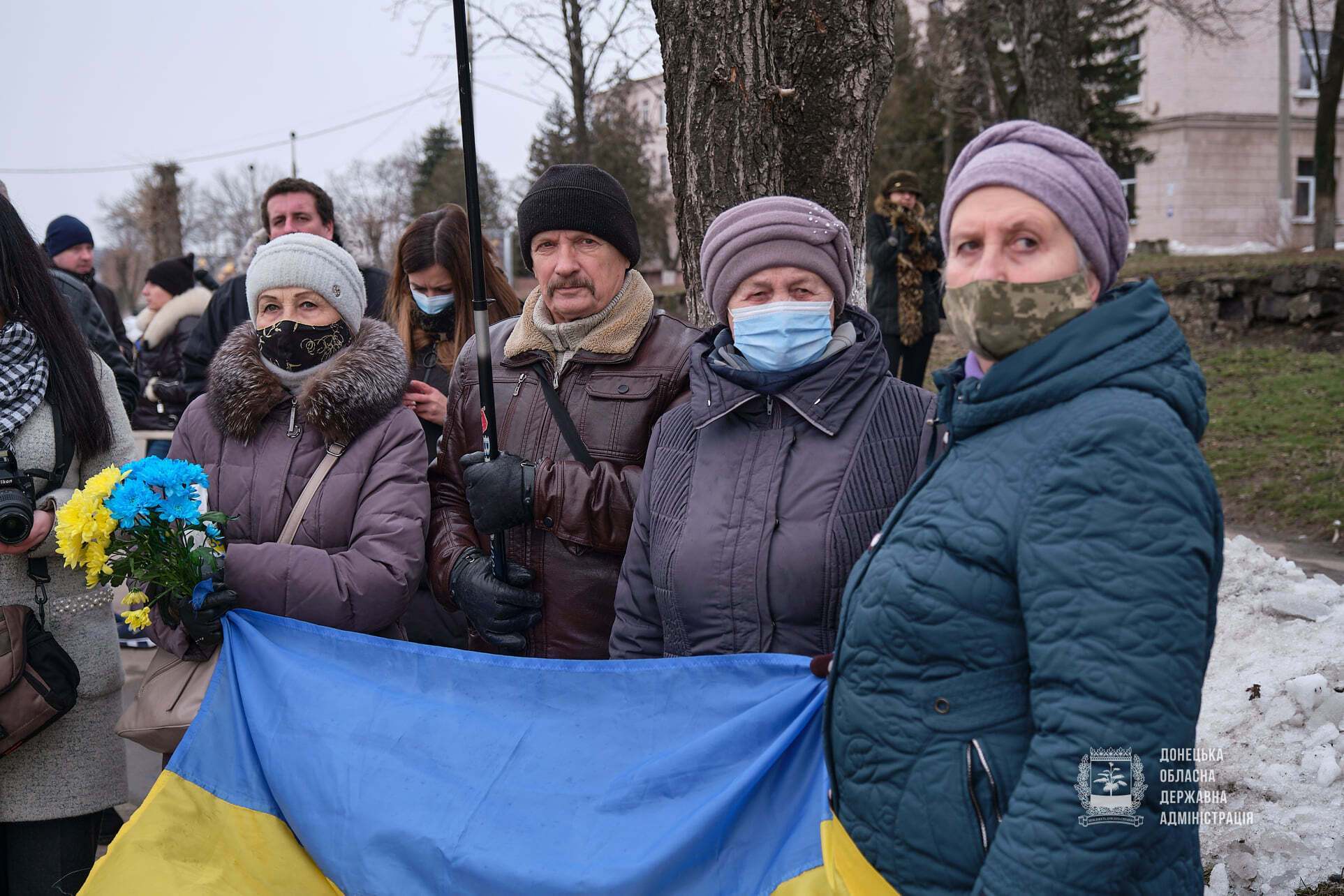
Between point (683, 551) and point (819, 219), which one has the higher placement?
point (819, 219)

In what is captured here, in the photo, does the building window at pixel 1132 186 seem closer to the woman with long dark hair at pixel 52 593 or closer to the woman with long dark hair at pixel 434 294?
the woman with long dark hair at pixel 434 294

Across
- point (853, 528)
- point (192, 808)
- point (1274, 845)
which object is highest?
point (853, 528)

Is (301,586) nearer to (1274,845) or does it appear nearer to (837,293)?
(837,293)

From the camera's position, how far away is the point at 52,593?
3.26 meters

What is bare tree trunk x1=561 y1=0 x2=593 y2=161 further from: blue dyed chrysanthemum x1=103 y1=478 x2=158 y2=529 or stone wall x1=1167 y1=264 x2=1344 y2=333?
blue dyed chrysanthemum x1=103 y1=478 x2=158 y2=529

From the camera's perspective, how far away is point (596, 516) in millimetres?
2963

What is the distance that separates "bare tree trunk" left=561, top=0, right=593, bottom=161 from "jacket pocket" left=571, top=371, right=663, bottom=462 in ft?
45.2

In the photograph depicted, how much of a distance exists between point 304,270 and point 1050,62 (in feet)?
30.3

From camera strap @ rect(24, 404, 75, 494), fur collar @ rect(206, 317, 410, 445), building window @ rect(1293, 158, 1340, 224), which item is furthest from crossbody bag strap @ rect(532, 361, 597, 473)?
building window @ rect(1293, 158, 1340, 224)

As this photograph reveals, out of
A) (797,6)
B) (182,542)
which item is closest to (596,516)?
(182,542)

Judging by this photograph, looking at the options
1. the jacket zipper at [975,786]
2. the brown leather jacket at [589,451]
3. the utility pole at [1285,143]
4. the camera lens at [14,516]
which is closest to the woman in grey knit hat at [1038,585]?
the jacket zipper at [975,786]

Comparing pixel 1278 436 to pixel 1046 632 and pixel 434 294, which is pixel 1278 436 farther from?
pixel 1046 632

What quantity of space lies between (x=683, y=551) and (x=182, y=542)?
1.28m

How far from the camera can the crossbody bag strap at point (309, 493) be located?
3.06 meters
